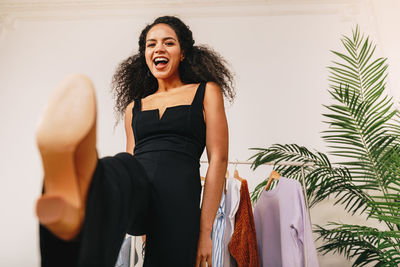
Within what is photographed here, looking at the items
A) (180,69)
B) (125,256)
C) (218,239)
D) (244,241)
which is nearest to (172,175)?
(180,69)

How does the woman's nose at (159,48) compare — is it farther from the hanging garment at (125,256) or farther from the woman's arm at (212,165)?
the hanging garment at (125,256)

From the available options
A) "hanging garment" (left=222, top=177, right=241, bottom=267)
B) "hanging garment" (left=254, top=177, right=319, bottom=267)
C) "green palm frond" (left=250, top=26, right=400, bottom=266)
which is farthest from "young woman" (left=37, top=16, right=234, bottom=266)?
"green palm frond" (left=250, top=26, right=400, bottom=266)

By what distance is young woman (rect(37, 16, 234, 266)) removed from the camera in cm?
43

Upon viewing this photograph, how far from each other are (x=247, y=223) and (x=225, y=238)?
134 mm

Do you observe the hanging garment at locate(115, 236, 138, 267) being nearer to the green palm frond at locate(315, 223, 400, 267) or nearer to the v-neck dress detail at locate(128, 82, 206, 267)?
the v-neck dress detail at locate(128, 82, 206, 267)

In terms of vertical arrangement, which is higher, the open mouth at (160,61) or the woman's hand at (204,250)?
the open mouth at (160,61)

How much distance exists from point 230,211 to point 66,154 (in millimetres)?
1253

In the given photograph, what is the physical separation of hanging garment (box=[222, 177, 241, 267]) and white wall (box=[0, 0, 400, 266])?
28.5 inches

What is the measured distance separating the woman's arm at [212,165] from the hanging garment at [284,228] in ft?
2.58

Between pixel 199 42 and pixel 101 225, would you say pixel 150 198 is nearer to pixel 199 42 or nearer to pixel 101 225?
pixel 101 225

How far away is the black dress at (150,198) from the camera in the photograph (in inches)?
18.6

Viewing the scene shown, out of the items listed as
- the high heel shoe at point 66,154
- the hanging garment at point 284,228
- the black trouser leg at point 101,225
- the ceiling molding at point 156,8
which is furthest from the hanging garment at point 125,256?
the ceiling molding at point 156,8

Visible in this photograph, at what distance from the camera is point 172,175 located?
2.64 ft

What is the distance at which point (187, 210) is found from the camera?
0.79 m
